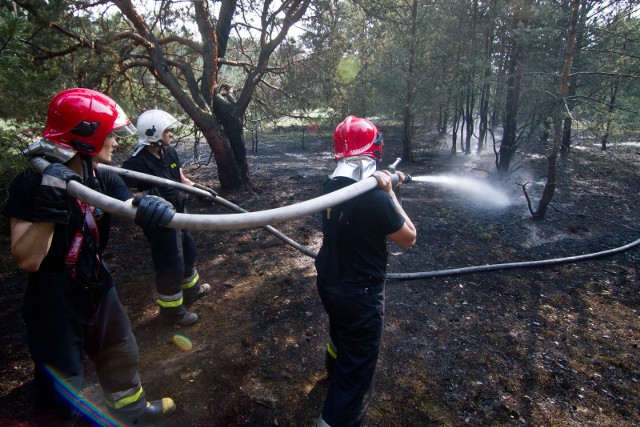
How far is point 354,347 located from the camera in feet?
8.13

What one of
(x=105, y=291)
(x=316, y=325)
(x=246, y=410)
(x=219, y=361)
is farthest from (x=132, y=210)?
→ (x=316, y=325)

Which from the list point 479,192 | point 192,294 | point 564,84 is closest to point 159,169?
point 192,294

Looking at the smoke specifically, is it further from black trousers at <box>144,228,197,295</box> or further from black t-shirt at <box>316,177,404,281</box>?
black t-shirt at <box>316,177,404,281</box>

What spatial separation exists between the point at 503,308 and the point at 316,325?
95.2 inches

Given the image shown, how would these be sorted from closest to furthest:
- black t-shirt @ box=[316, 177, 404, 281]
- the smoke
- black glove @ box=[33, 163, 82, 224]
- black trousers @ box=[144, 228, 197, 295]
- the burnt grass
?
black glove @ box=[33, 163, 82, 224] → black t-shirt @ box=[316, 177, 404, 281] → the burnt grass → black trousers @ box=[144, 228, 197, 295] → the smoke

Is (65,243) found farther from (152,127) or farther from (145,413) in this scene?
(152,127)

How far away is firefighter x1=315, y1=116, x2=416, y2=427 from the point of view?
2.40 meters

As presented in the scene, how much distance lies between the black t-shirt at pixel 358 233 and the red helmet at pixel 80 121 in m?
1.45

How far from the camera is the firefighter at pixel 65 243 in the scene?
184 cm

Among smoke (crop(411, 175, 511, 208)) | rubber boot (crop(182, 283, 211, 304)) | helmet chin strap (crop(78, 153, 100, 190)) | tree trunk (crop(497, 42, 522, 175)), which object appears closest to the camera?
helmet chin strap (crop(78, 153, 100, 190))

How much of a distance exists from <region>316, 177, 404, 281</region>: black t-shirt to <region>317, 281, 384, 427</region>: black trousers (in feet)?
0.36

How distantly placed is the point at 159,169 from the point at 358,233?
281 centimetres

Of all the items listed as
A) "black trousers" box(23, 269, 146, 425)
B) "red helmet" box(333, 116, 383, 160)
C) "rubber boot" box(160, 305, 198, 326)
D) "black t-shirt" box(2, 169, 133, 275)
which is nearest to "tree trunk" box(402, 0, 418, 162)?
"red helmet" box(333, 116, 383, 160)

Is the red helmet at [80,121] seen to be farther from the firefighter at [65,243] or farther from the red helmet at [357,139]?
the red helmet at [357,139]
